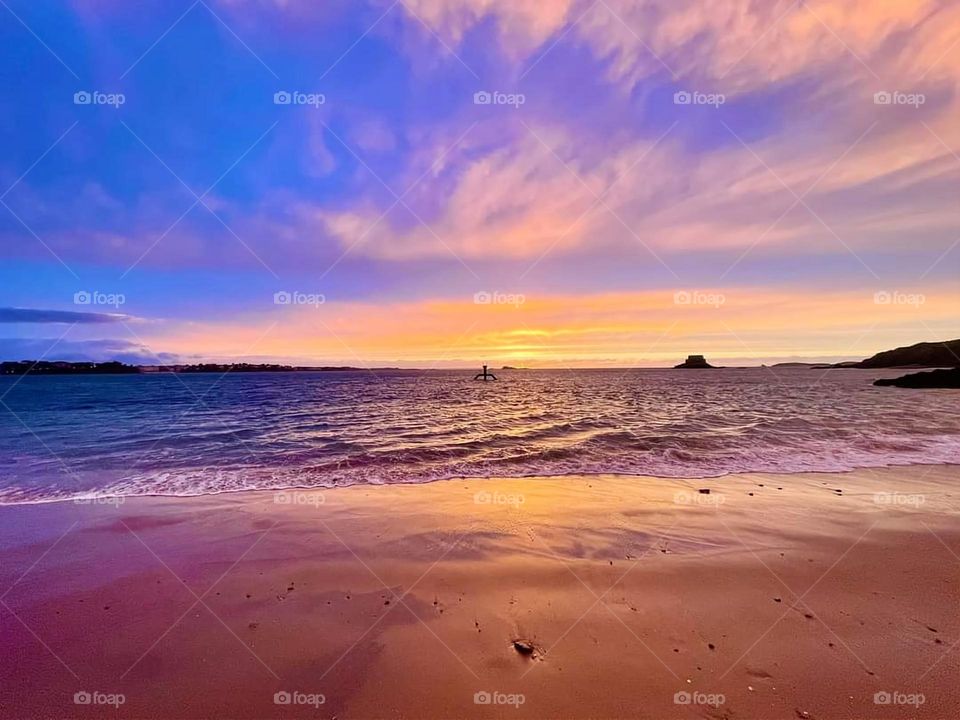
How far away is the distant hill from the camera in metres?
114

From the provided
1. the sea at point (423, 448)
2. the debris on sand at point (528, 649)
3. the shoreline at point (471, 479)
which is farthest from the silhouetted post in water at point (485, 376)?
the debris on sand at point (528, 649)

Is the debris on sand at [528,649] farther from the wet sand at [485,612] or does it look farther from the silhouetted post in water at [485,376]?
the silhouetted post in water at [485,376]

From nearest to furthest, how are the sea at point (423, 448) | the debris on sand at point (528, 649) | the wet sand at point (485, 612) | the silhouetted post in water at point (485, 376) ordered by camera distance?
the wet sand at point (485, 612), the debris on sand at point (528, 649), the sea at point (423, 448), the silhouetted post in water at point (485, 376)

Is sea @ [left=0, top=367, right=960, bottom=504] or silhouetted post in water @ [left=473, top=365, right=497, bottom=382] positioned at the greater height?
silhouetted post in water @ [left=473, top=365, right=497, bottom=382]

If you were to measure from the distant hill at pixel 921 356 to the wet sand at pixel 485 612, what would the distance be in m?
145

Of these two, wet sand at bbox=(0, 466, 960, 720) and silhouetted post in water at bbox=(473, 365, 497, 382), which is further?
silhouetted post in water at bbox=(473, 365, 497, 382)

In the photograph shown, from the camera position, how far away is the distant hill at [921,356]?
114 m

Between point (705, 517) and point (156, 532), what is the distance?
1111cm

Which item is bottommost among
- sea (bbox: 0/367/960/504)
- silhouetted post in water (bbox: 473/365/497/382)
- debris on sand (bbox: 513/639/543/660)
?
debris on sand (bbox: 513/639/543/660)

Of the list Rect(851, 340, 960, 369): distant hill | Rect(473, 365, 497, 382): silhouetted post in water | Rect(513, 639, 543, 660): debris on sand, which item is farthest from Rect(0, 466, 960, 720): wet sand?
Rect(851, 340, 960, 369): distant hill

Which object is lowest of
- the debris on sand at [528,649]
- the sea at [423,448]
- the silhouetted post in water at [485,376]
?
the debris on sand at [528,649]

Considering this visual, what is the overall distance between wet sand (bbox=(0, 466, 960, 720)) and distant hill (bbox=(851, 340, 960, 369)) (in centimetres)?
14544

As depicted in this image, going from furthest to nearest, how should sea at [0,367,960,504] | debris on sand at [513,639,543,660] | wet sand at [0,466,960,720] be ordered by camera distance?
sea at [0,367,960,504] → debris on sand at [513,639,543,660] → wet sand at [0,466,960,720]

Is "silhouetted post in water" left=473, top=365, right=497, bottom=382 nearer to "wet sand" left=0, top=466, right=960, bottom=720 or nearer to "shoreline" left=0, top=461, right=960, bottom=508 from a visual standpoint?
"shoreline" left=0, top=461, right=960, bottom=508
